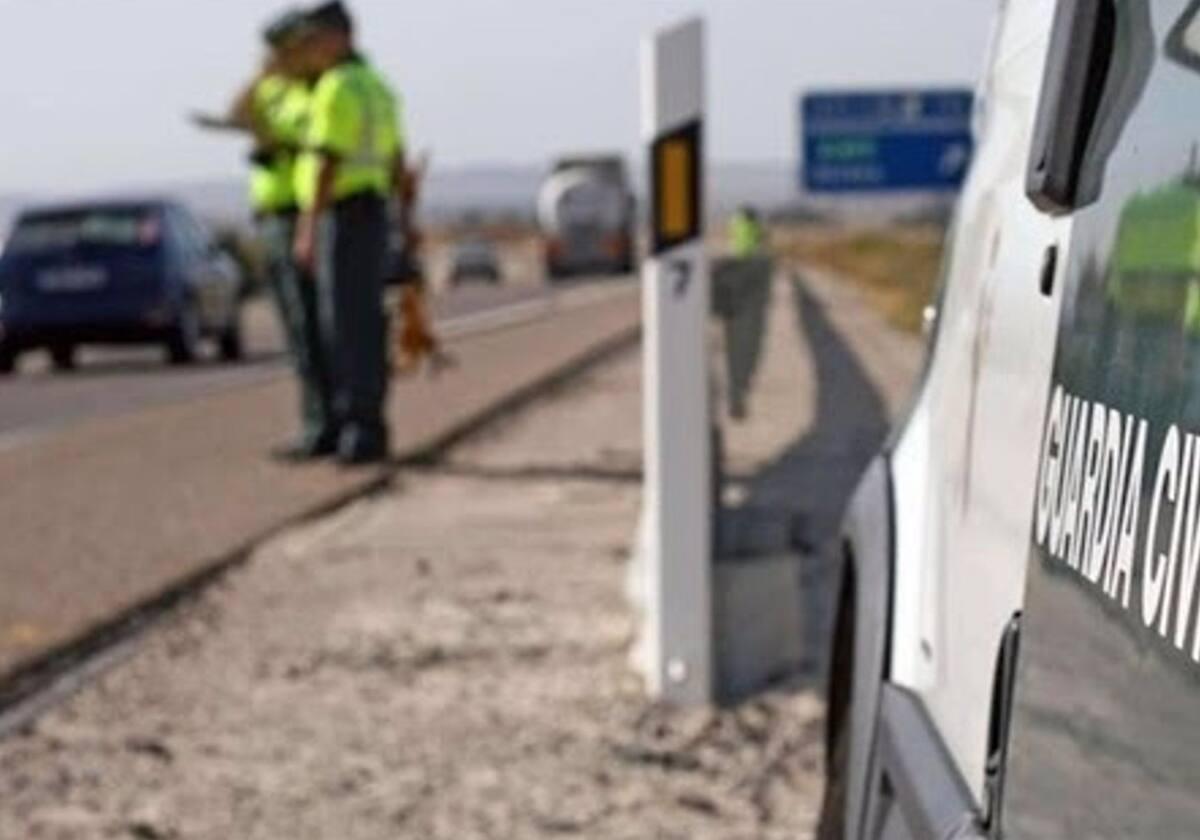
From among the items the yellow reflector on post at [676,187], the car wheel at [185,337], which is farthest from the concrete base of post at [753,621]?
the car wheel at [185,337]

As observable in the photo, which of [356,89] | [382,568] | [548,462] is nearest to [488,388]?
[548,462]

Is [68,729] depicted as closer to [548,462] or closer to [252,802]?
[252,802]

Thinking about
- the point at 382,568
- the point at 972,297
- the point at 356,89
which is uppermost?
the point at 972,297

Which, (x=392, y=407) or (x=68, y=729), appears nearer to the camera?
(x=68, y=729)

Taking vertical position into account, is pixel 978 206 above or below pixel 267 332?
above

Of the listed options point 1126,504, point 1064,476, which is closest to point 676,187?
point 1064,476

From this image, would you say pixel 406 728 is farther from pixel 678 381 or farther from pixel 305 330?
pixel 305 330

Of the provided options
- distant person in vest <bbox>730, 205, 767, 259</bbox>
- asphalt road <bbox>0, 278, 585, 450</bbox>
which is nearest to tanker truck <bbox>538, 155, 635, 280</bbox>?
asphalt road <bbox>0, 278, 585, 450</bbox>

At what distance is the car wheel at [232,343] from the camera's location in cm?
3120

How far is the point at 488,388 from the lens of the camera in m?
22.7

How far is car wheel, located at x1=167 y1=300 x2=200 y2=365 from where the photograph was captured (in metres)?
29.0

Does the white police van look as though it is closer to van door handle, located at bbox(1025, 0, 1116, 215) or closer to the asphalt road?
van door handle, located at bbox(1025, 0, 1116, 215)

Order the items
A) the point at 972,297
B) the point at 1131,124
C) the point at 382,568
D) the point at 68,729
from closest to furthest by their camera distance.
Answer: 1. the point at 1131,124
2. the point at 972,297
3. the point at 68,729
4. the point at 382,568

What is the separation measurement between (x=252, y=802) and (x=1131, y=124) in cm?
449
